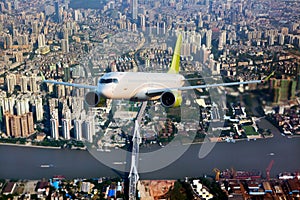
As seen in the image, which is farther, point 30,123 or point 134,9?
point 134,9

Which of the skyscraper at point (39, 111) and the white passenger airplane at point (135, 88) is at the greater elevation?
the white passenger airplane at point (135, 88)

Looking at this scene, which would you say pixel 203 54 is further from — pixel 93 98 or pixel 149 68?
pixel 93 98

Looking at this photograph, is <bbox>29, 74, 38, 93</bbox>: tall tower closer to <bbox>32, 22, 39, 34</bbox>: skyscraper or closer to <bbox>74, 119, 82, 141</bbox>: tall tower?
<bbox>74, 119, 82, 141</bbox>: tall tower

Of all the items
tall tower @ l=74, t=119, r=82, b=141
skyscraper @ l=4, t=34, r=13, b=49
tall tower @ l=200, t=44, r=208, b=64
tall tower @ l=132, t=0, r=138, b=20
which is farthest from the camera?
skyscraper @ l=4, t=34, r=13, b=49

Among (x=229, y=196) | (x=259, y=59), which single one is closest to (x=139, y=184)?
(x=229, y=196)

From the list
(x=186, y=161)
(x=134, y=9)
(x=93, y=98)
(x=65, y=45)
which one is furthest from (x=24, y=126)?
(x=93, y=98)

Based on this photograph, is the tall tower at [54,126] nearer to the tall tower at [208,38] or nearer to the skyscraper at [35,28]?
the tall tower at [208,38]

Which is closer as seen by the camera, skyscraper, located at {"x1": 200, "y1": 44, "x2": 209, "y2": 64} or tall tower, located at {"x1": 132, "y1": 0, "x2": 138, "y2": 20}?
skyscraper, located at {"x1": 200, "y1": 44, "x2": 209, "y2": 64}

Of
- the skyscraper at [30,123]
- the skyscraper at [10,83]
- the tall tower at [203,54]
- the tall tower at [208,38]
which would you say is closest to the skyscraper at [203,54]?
the tall tower at [203,54]

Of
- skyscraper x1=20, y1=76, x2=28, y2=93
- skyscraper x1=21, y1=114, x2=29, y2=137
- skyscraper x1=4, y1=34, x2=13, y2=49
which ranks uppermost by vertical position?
skyscraper x1=4, y1=34, x2=13, y2=49

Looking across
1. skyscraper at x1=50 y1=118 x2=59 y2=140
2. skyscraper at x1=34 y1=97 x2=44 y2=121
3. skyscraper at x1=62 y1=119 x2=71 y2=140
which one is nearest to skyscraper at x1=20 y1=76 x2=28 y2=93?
skyscraper at x1=34 y1=97 x2=44 y2=121

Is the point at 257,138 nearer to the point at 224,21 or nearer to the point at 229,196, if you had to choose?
the point at 229,196

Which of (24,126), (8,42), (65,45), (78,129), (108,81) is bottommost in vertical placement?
(24,126)

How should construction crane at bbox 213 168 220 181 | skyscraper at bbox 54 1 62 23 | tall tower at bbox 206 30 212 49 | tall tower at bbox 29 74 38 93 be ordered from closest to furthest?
1. construction crane at bbox 213 168 220 181
2. tall tower at bbox 29 74 38 93
3. tall tower at bbox 206 30 212 49
4. skyscraper at bbox 54 1 62 23
